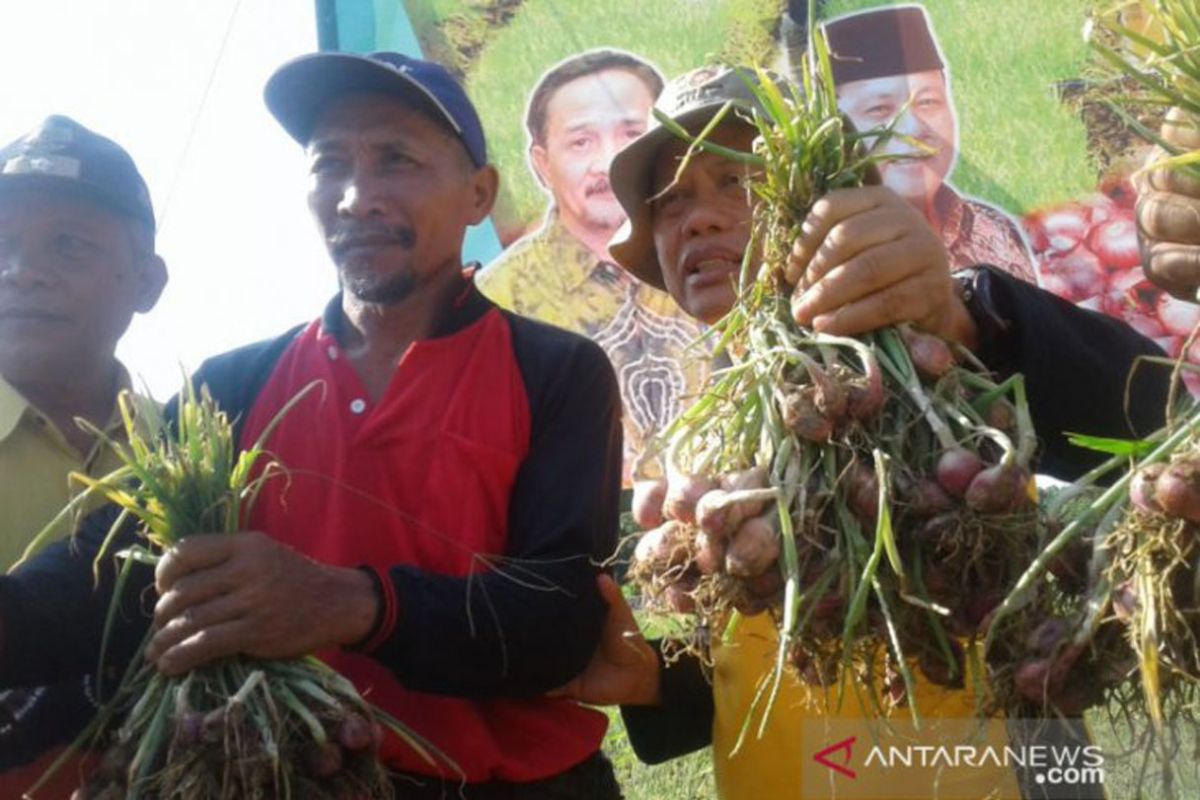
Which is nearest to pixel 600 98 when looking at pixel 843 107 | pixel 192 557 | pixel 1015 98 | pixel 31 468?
pixel 843 107

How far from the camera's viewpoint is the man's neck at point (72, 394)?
2121mm

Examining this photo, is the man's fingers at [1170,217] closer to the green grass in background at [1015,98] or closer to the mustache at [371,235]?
the mustache at [371,235]

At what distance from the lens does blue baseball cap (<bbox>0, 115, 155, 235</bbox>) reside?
6.98 ft

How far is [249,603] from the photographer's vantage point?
1.43 meters

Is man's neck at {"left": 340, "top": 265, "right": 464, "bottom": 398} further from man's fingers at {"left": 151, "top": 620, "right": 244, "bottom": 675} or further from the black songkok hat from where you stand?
the black songkok hat

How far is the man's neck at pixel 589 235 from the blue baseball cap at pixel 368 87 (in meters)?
1.51

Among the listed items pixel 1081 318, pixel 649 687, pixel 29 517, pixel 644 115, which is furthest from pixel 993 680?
pixel 644 115

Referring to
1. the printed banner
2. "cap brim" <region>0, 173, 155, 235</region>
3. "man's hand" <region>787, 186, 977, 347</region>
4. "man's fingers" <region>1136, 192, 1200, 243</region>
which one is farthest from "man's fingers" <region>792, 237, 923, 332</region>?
the printed banner

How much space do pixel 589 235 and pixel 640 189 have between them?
5.27 feet

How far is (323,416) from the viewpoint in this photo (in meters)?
1.73

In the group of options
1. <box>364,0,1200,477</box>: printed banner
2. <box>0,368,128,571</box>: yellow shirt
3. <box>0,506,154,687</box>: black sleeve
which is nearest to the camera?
<box>0,506,154,687</box>: black sleeve

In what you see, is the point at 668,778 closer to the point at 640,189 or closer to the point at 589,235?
the point at 589,235

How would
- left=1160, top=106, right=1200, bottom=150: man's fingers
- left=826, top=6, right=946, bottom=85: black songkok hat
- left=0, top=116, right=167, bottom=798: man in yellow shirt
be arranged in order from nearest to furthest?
left=1160, top=106, right=1200, bottom=150: man's fingers → left=0, top=116, right=167, bottom=798: man in yellow shirt → left=826, top=6, right=946, bottom=85: black songkok hat

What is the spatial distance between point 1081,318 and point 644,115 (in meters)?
2.01
